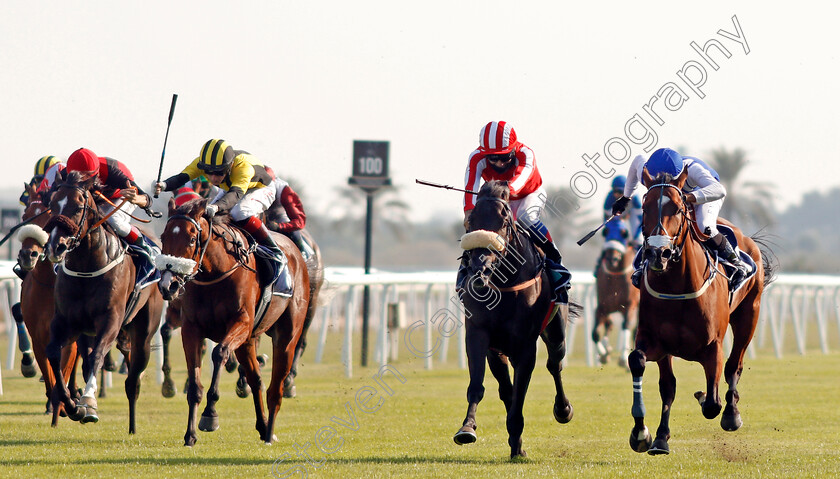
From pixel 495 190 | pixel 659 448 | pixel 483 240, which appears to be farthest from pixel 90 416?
pixel 659 448

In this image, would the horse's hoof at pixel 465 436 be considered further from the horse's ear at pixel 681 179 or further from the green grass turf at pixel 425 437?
the horse's ear at pixel 681 179

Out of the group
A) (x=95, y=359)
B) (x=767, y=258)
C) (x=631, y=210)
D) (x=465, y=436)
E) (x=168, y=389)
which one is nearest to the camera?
(x=465, y=436)

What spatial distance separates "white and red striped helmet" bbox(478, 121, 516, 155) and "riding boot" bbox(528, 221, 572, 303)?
0.56 metres

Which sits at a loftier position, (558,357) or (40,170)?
(40,170)

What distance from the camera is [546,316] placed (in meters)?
7.50

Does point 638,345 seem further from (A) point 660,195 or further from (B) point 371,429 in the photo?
(B) point 371,429

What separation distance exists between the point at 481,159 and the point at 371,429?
2664 mm

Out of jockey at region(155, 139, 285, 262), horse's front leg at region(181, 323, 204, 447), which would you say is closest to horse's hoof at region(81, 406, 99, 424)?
horse's front leg at region(181, 323, 204, 447)

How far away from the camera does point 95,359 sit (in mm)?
7969

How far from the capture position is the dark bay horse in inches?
266

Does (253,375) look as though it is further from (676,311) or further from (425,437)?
(676,311)

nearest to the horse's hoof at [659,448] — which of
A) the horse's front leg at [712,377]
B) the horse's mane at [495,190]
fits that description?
the horse's front leg at [712,377]

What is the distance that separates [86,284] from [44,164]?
3.05 metres

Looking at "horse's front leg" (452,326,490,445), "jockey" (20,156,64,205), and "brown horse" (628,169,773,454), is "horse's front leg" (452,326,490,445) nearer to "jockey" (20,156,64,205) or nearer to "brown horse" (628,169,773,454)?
"brown horse" (628,169,773,454)
